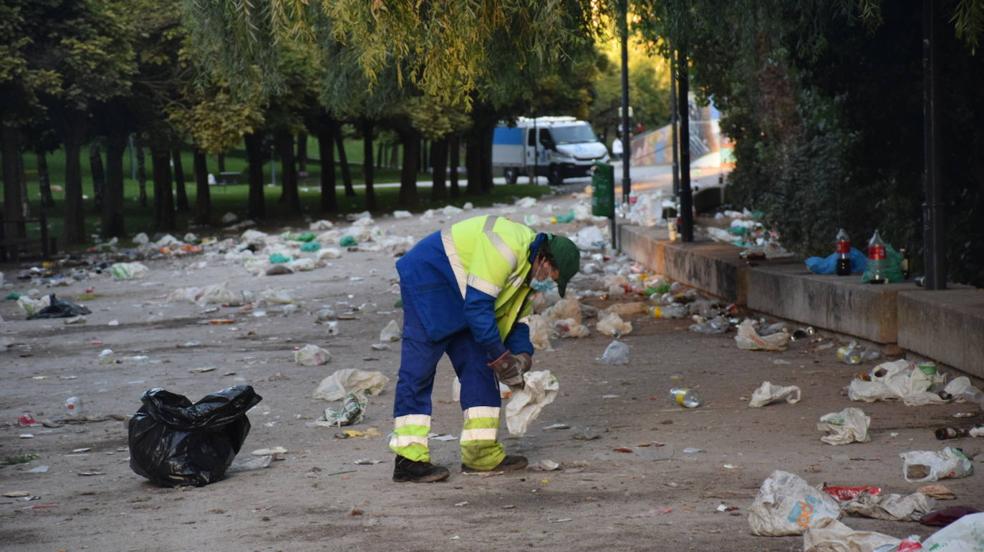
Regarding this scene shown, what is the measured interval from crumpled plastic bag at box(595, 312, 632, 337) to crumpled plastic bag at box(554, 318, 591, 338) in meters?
0.15

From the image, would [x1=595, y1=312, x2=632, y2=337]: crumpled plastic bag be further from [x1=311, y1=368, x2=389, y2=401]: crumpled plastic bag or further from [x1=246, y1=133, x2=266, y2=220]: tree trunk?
[x1=246, y1=133, x2=266, y2=220]: tree trunk

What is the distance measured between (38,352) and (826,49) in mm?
7847

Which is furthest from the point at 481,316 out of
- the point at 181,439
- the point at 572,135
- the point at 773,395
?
the point at 572,135

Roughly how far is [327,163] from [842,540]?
1436 inches

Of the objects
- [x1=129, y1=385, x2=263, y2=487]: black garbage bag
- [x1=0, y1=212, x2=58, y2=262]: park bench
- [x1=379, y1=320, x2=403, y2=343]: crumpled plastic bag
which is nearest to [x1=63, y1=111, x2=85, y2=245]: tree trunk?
[x1=0, y1=212, x2=58, y2=262]: park bench

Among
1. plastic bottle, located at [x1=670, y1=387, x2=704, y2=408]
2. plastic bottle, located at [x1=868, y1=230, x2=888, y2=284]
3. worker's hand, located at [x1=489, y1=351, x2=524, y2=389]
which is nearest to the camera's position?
worker's hand, located at [x1=489, y1=351, x2=524, y2=389]

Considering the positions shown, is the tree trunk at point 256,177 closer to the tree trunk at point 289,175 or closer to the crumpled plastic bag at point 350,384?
the tree trunk at point 289,175

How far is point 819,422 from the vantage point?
830 cm

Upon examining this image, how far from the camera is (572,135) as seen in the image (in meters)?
56.0

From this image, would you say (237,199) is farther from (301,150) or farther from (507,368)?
(507,368)

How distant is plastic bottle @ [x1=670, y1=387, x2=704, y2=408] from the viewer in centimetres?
937

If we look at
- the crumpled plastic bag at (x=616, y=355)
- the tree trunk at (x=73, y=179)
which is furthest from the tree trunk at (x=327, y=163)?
the crumpled plastic bag at (x=616, y=355)

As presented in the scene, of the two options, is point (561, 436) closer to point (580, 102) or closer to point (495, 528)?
point (495, 528)

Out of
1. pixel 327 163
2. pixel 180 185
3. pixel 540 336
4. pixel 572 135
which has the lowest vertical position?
pixel 540 336
